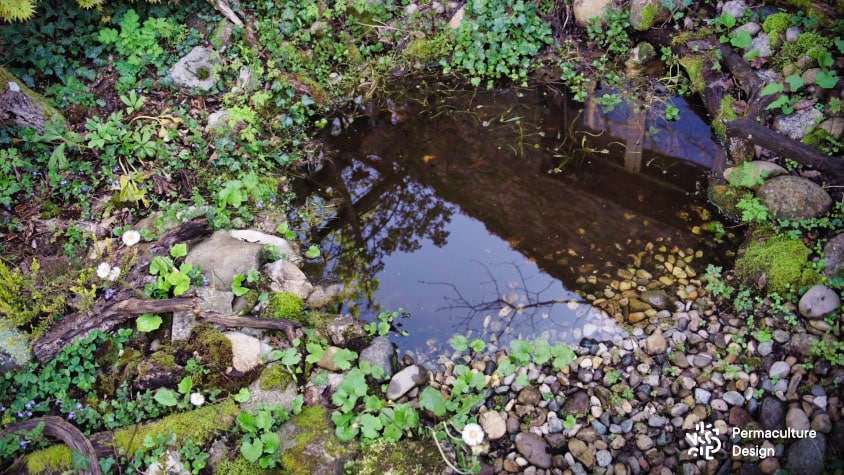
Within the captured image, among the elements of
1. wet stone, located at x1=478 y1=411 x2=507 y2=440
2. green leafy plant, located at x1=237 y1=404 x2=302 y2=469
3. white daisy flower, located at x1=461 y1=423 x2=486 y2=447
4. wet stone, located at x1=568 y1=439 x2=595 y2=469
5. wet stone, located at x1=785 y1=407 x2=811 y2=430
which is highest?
white daisy flower, located at x1=461 y1=423 x2=486 y2=447

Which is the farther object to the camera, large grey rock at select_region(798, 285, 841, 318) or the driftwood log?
the driftwood log

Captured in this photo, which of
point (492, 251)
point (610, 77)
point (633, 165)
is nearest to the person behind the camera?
point (492, 251)

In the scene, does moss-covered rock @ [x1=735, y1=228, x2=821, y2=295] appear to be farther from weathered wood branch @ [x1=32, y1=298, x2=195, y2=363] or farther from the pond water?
weathered wood branch @ [x1=32, y1=298, x2=195, y2=363]

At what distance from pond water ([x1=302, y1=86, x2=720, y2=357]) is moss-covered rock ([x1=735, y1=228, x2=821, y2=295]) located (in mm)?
351

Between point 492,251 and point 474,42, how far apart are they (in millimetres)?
3212

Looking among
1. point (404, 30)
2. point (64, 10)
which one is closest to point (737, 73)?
point (404, 30)

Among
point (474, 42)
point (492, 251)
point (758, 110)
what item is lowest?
point (492, 251)

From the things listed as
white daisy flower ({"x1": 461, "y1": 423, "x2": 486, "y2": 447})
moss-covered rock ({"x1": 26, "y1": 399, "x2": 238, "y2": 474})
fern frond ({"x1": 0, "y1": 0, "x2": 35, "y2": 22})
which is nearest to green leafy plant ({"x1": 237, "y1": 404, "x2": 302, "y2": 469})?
moss-covered rock ({"x1": 26, "y1": 399, "x2": 238, "y2": 474})

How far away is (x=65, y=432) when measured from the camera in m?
3.41

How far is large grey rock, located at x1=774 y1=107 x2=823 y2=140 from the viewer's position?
15.9 ft

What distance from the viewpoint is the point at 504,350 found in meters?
4.21

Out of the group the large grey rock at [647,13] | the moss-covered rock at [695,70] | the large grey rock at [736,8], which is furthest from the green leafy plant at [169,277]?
the large grey rock at [736,8]

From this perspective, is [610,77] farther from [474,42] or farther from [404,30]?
[404,30]

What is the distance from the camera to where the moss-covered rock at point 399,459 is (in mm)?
3293
